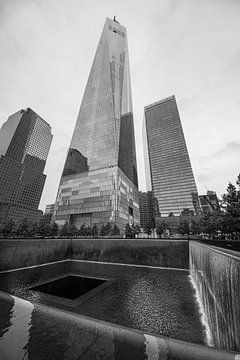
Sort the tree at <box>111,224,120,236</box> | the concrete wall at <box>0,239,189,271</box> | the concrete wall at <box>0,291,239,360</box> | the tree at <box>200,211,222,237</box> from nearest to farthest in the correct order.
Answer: the concrete wall at <box>0,291,239,360</box> → the concrete wall at <box>0,239,189,271</box> → the tree at <box>200,211,222,237</box> → the tree at <box>111,224,120,236</box>

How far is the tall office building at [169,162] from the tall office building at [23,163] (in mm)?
110596

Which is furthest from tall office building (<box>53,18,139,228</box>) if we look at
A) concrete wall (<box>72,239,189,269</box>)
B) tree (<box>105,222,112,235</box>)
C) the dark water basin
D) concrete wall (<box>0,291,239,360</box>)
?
concrete wall (<box>0,291,239,360</box>)

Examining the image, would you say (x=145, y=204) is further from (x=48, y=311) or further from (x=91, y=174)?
(x=48, y=311)

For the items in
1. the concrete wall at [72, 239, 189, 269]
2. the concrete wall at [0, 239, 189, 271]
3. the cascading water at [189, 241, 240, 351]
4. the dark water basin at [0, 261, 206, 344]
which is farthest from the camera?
the concrete wall at [72, 239, 189, 269]

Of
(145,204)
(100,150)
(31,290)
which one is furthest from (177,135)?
(31,290)

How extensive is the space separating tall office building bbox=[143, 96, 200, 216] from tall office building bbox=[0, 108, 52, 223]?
110596mm

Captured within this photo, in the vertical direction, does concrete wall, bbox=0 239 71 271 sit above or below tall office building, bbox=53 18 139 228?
below

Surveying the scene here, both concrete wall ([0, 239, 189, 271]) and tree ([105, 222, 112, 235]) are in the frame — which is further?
tree ([105, 222, 112, 235])

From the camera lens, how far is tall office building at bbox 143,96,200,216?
384 ft

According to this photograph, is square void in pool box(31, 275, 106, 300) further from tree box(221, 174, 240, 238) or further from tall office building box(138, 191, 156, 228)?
tall office building box(138, 191, 156, 228)

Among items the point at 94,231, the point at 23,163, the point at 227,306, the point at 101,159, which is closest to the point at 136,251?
the point at 227,306

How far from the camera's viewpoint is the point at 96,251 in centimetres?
2370

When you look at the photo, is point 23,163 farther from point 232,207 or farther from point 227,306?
point 227,306

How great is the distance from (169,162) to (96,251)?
122 m
